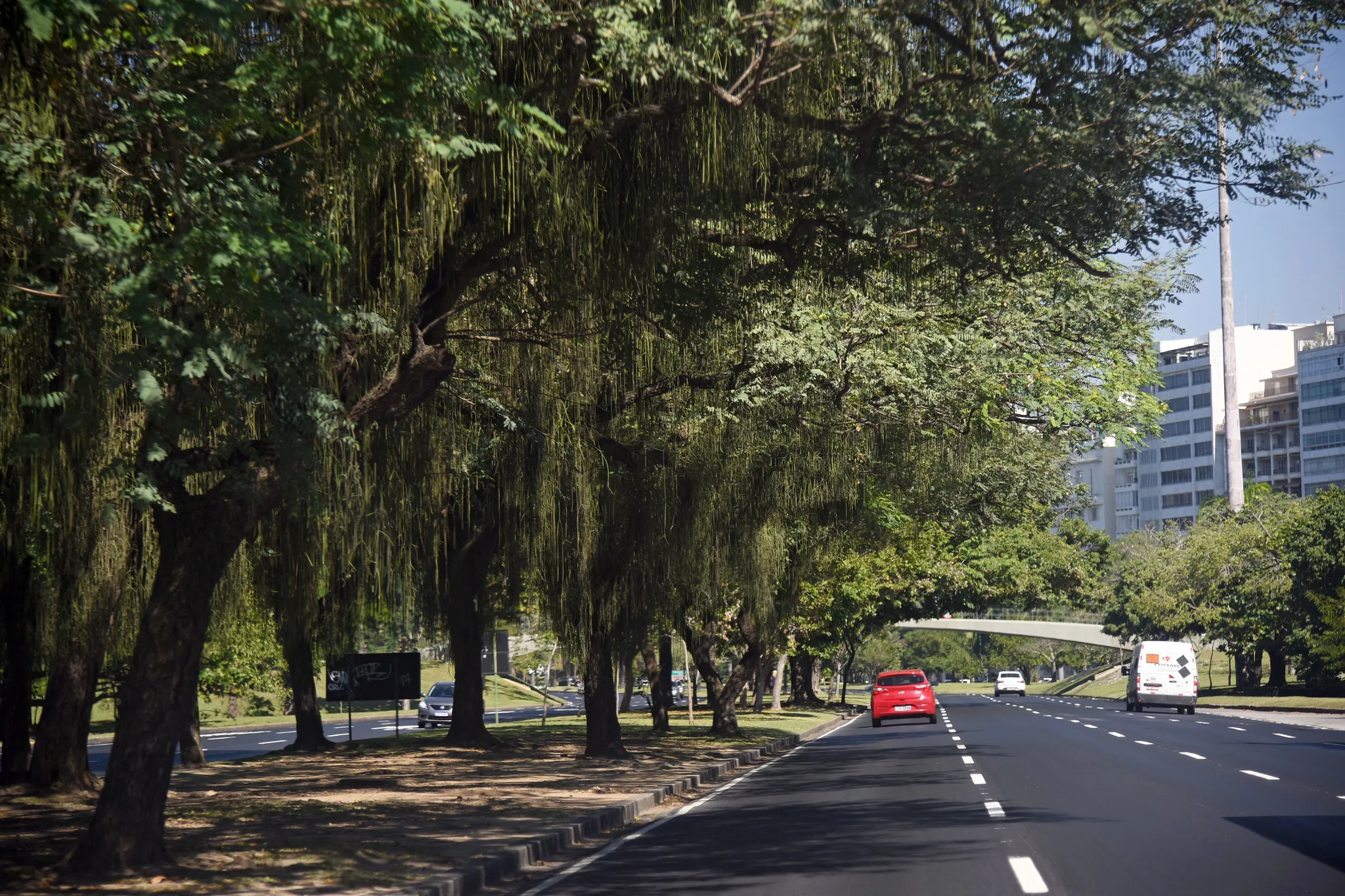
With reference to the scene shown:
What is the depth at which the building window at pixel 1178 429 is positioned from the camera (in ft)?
461

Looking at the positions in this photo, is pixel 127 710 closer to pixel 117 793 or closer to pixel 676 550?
pixel 117 793

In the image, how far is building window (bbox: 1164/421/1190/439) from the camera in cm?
14050

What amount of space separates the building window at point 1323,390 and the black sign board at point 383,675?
10962cm

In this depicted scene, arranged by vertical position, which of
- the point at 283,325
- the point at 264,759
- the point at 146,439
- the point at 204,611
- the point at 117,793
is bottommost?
the point at 264,759

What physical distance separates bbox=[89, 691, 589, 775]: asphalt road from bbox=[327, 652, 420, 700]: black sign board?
3.42 ft

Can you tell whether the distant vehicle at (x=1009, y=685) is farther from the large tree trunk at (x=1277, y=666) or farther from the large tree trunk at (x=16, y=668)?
the large tree trunk at (x=16, y=668)

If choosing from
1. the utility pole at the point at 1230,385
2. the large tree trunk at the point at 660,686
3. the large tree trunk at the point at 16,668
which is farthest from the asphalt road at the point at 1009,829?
the utility pole at the point at 1230,385

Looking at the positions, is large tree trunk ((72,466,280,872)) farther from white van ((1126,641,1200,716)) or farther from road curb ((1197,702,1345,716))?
white van ((1126,641,1200,716))

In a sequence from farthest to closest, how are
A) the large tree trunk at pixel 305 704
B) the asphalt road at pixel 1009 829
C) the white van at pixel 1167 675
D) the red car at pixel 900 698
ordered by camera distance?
1. the white van at pixel 1167 675
2. the red car at pixel 900 698
3. the large tree trunk at pixel 305 704
4. the asphalt road at pixel 1009 829

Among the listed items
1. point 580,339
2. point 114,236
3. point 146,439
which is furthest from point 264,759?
point 114,236

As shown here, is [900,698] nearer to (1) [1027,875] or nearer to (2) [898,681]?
(2) [898,681]

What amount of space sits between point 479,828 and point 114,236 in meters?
8.18

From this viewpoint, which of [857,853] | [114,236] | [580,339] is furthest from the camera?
[580,339]

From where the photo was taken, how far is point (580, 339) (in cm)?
1338
